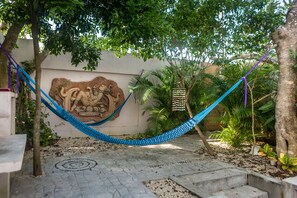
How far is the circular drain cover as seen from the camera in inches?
109

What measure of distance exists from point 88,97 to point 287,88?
11.8 ft

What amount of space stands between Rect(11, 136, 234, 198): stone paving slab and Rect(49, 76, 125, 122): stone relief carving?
1.37 metres

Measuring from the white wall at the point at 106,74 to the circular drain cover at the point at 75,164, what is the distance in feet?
6.18

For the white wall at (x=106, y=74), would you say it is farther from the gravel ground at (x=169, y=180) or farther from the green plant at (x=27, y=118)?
the green plant at (x=27, y=118)

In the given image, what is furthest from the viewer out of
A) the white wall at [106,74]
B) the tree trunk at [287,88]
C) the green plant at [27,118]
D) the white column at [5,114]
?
the white wall at [106,74]

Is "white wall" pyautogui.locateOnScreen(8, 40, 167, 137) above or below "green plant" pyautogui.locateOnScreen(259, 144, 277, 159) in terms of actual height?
above

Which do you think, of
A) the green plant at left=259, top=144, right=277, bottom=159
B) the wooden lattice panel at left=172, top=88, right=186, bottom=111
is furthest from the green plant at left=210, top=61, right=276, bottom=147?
the wooden lattice panel at left=172, top=88, right=186, bottom=111

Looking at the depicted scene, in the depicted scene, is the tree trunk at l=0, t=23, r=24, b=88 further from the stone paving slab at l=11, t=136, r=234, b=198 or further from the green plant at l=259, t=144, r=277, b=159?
the green plant at l=259, t=144, r=277, b=159

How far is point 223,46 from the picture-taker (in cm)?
347

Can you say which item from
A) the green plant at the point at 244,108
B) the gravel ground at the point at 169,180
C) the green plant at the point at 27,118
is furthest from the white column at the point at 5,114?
the green plant at the point at 244,108

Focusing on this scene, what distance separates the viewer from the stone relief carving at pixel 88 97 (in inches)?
181

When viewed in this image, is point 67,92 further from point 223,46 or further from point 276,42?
point 276,42

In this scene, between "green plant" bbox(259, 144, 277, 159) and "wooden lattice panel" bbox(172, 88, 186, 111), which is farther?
"wooden lattice panel" bbox(172, 88, 186, 111)


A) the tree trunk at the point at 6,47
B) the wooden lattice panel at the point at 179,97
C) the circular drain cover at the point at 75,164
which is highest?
the tree trunk at the point at 6,47
